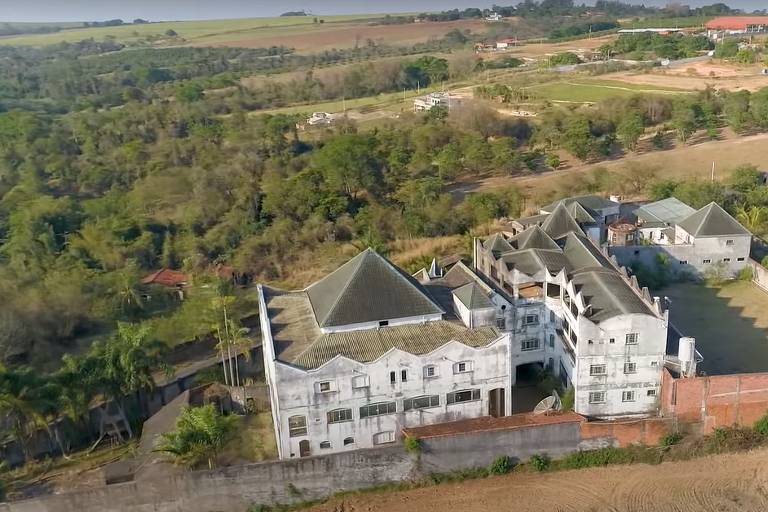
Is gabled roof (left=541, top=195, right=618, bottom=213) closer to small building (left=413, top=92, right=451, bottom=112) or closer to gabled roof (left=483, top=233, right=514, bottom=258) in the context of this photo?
gabled roof (left=483, top=233, right=514, bottom=258)

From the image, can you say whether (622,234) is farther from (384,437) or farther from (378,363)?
(378,363)

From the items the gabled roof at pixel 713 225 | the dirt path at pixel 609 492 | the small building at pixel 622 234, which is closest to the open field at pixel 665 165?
the small building at pixel 622 234

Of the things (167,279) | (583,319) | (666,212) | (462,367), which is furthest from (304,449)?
(666,212)

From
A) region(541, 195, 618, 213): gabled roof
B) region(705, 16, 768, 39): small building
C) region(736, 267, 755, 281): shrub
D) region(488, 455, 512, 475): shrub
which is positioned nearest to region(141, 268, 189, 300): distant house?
region(541, 195, 618, 213): gabled roof

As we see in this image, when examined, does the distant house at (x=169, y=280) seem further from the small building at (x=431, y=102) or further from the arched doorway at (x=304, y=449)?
the small building at (x=431, y=102)

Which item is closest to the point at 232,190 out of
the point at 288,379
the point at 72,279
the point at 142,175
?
the point at 142,175
